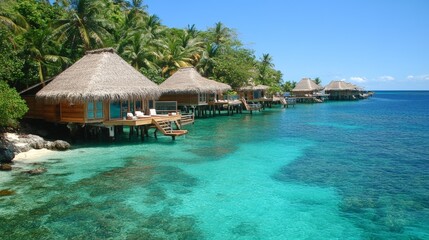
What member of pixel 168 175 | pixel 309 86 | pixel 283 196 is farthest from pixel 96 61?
pixel 309 86

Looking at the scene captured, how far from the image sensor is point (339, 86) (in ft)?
272

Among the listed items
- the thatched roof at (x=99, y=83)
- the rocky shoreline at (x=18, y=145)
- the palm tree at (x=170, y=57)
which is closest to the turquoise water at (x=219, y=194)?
the rocky shoreline at (x=18, y=145)

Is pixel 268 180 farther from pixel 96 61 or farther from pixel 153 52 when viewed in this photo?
pixel 153 52

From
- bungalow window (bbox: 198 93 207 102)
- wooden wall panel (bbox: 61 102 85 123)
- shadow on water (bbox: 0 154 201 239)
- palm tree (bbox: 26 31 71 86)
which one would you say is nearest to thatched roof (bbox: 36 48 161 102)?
wooden wall panel (bbox: 61 102 85 123)

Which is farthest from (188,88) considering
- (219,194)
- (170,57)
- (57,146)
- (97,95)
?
(219,194)

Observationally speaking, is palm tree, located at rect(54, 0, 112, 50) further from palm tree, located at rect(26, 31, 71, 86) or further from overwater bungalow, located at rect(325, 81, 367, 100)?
overwater bungalow, located at rect(325, 81, 367, 100)

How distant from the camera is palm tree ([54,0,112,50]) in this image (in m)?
A: 22.8

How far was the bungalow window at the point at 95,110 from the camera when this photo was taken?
58.3 feet

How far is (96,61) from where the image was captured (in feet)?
62.0

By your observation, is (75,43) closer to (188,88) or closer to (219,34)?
(188,88)

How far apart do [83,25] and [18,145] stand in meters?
10.6

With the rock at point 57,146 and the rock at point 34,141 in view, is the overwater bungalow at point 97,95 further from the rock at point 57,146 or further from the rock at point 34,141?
the rock at point 34,141

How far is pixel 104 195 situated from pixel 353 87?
83.7 m

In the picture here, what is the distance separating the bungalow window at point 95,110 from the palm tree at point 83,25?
23.0 feet
